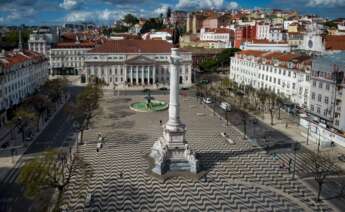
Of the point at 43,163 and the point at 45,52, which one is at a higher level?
the point at 45,52

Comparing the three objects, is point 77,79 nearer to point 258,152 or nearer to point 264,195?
point 258,152

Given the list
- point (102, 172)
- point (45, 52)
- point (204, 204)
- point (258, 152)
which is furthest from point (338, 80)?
point (45, 52)

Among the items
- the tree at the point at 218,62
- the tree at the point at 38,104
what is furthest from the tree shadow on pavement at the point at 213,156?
the tree at the point at 218,62

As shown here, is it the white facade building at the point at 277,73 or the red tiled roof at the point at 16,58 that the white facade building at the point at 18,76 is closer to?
the red tiled roof at the point at 16,58

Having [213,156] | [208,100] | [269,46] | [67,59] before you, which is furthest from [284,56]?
[67,59]

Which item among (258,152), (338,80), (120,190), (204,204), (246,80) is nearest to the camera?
(204,204)
